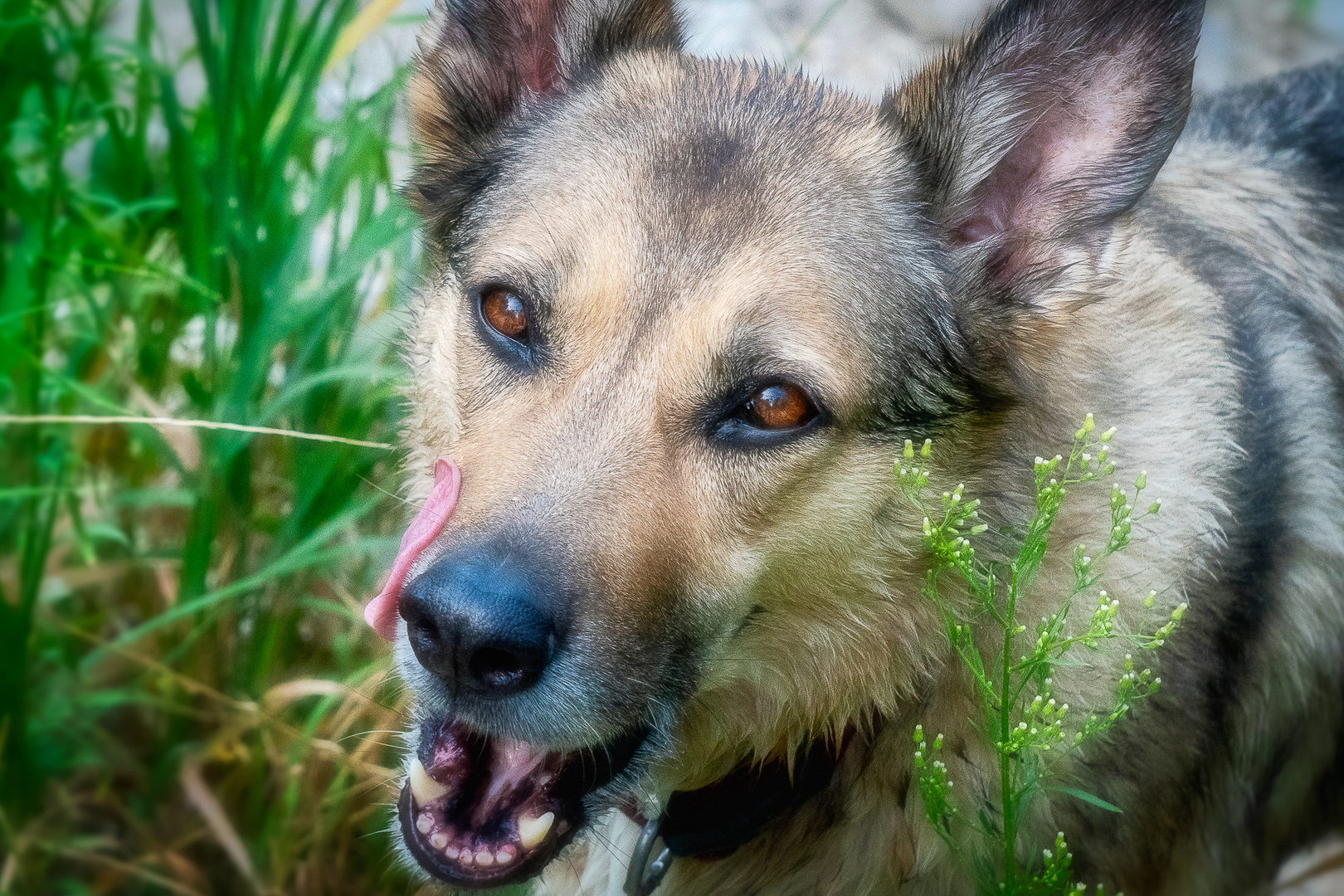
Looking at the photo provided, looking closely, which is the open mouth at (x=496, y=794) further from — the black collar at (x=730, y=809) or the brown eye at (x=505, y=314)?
the brown eye at (x=505, y=314)

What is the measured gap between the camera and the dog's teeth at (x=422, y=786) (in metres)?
2.21

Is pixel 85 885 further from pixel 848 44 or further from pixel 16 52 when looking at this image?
pixel 848 44

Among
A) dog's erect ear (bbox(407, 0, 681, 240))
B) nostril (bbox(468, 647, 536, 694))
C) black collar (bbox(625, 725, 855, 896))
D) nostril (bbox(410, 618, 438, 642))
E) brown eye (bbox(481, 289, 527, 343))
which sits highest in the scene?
dog's erect ear (bbox(407, 0, 681, 240))

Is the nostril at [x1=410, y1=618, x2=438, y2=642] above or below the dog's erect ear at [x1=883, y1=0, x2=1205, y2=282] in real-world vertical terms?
below

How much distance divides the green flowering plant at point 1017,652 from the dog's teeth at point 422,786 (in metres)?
0.95

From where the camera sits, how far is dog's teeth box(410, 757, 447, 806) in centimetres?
221

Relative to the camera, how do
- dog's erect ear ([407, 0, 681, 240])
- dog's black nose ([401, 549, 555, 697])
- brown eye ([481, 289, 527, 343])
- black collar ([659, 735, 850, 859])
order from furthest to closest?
1. dog's erect ear ([407, 0, 681, 240])
2. black collar ([659, 735, 850, 859])
3. brown eye ([481, 289, 527, 343])
4. dog's black nose ([401, 549, 555, 697])

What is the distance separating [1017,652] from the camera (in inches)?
91.9

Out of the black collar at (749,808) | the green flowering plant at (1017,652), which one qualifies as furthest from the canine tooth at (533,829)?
the green flowering plant at (1017,652)

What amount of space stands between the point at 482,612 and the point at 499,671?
0.17 metres

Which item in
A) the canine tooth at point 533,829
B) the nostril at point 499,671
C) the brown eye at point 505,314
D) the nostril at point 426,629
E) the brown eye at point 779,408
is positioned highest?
the brown eye at point 505,314

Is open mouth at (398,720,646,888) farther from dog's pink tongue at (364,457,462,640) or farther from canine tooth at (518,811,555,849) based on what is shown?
dog's pink tongue at (364,457,462,640)

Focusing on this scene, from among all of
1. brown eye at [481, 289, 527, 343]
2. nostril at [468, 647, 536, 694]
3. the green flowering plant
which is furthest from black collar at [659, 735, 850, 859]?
brown eye at [481, 289, 527, 343]

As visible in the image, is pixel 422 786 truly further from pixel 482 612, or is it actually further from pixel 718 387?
pixel 718 387
